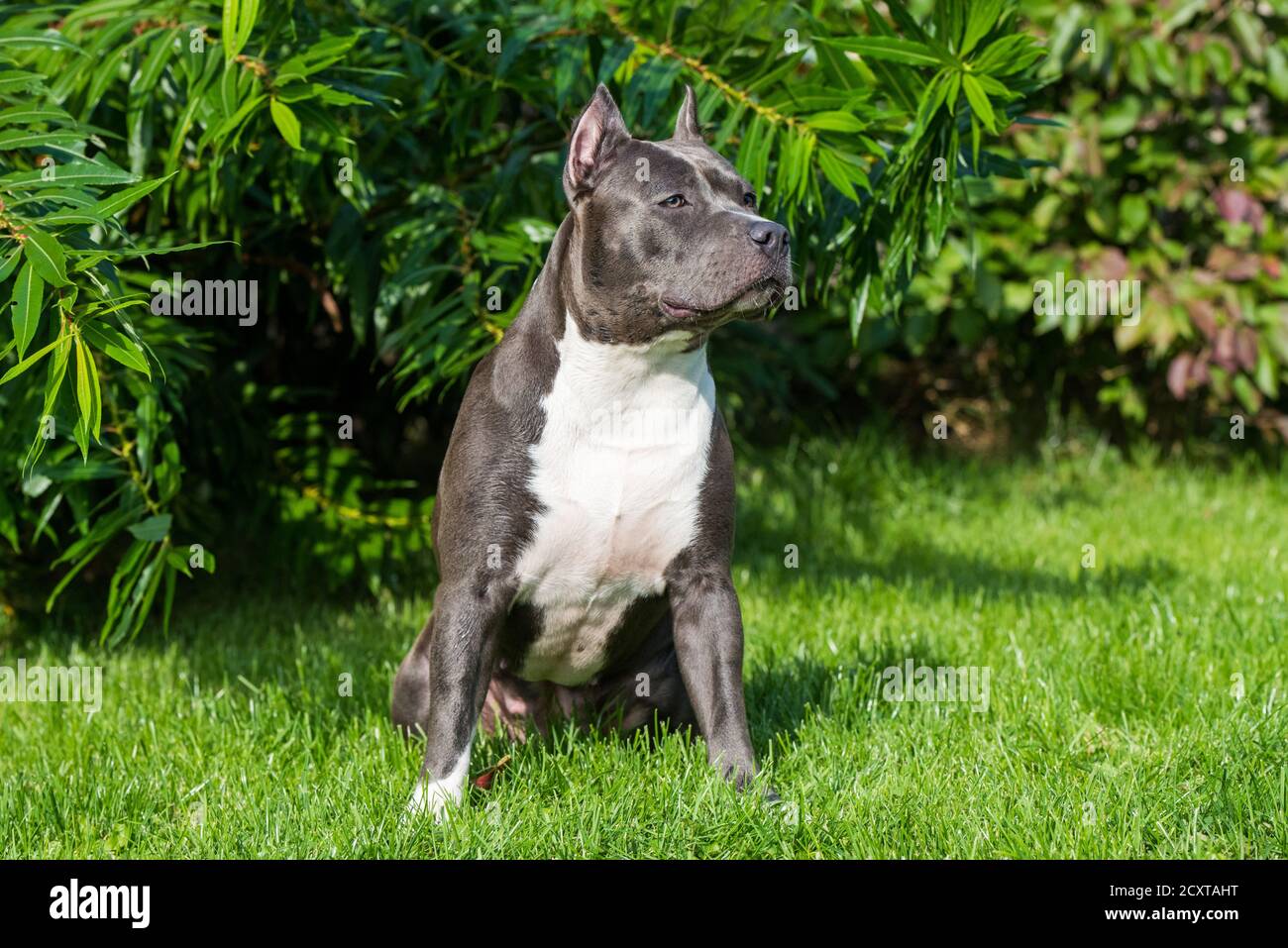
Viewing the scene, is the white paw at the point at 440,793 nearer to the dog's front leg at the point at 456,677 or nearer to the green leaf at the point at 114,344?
the dog's front leg at the point at 456,677

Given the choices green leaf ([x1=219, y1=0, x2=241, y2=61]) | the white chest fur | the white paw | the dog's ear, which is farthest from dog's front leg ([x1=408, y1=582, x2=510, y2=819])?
green leaf ([x1=219, y1=0, x2=241, y2=61])

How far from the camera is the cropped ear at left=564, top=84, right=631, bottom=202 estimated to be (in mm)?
2881

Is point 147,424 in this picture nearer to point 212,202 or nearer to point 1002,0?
point 212,202

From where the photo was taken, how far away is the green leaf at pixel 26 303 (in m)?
2.36

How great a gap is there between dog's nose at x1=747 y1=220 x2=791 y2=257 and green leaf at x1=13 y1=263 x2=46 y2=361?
124 cm

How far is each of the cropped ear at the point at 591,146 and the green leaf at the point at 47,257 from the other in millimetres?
955

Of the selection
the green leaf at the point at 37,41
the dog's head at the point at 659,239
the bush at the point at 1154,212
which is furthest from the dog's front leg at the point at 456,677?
the bush at the point at 1154,212

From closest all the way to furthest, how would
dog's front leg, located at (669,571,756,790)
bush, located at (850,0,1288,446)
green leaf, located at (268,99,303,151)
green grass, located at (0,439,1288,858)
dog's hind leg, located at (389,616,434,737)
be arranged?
green grass, located at (0,439,1288,858) < dog's front leg, located at (669,571,756,790) < green leaf, located at (268,99,303,151) < dog's hind leg, located at (389,616,434,737) < bush, located at (850,0,1288,446)

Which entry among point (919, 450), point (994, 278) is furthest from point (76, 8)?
point (919, 450)

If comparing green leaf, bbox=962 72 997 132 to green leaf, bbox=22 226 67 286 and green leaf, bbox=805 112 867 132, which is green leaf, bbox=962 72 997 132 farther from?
green leaf, bbox=22 226 67 286

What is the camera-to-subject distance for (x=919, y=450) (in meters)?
6.75

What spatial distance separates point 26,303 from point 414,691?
123 centimetres

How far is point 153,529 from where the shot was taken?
341cm
